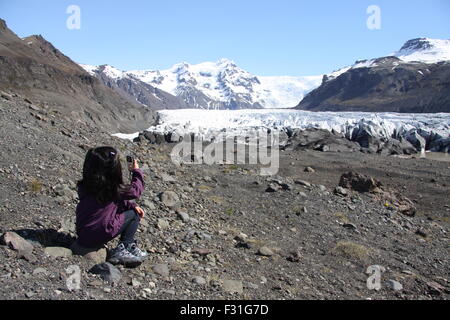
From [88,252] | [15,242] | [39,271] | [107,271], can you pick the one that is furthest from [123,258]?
[15,242]

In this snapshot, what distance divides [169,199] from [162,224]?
1.44 meters

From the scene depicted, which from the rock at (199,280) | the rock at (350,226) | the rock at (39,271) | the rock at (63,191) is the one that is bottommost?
the rock at (350,226)

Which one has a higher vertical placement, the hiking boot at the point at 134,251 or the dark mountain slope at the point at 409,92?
the dark mountain slope at the point at 409,92

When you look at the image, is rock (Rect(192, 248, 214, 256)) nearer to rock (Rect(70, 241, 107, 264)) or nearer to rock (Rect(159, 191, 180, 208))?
rock (Rect(70, 241, 107, 264))

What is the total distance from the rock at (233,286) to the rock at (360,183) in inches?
381

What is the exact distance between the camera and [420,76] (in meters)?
177

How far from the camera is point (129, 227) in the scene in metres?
5.45

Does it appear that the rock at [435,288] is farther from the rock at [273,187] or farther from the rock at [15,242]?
the rock at [15,242]

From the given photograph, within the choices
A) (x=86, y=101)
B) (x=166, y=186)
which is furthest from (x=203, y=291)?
(x=86, y=101)

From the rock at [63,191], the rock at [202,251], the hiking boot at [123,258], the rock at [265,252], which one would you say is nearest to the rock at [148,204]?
the rock at [63,191]

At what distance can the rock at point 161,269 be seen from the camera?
216 inches

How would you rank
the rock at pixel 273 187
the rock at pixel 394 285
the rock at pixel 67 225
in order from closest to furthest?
1. the rock at pixel 67 225
2. the rock at pixel 394 285
3. the rock at pixel 273 187

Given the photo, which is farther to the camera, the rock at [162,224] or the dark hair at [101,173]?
the rock at [162,224]

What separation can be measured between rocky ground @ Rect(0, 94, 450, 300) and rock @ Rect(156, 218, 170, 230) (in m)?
0.02
